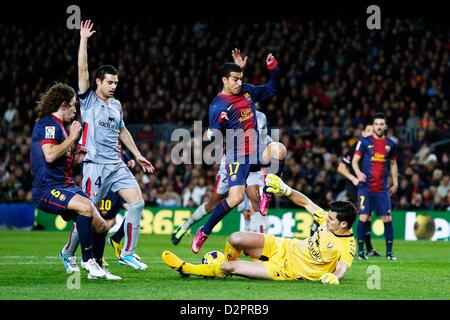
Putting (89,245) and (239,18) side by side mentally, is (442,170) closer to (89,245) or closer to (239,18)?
(239,18)

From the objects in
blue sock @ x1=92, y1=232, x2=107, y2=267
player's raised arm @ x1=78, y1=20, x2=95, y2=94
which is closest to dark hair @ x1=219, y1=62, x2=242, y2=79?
player's raised arm @ x1=78, y1=20, x2=95, y2=94

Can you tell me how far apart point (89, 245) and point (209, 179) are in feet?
48.0

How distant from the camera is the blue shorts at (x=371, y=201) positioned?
1530 centimetres

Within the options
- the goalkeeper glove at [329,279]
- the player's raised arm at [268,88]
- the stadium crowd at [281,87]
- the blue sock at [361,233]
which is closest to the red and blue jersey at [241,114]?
the player's raised arm at [268,88]

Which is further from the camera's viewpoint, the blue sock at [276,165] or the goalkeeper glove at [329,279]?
the blue sock at [276,165]

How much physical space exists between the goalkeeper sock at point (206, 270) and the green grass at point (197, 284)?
10 centimetres

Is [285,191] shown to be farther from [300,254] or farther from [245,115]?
[245,115]

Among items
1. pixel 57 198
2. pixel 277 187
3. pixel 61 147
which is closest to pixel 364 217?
pixel 277 187

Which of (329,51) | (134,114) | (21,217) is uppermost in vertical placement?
(329,51)

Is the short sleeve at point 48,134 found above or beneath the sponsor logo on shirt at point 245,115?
beneath

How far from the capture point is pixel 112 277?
389 inches

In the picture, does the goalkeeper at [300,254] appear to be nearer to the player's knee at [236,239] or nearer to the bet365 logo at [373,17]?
the player's knee at [236,239]

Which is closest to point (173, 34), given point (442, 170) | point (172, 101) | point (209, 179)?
point (172, 101)

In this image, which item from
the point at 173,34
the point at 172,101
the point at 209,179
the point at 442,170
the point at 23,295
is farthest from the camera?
the point at 173,34
